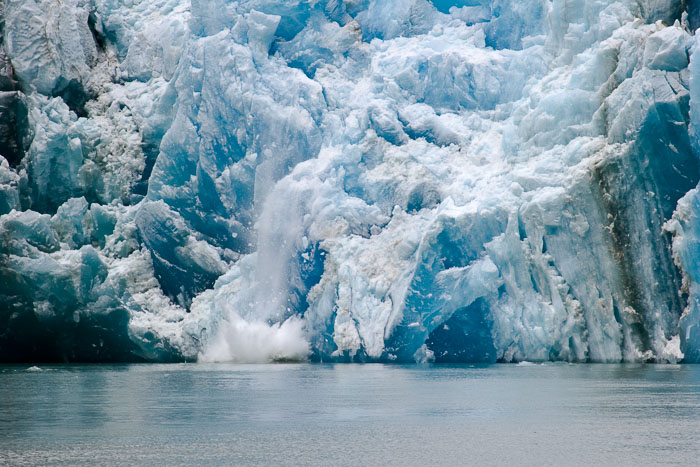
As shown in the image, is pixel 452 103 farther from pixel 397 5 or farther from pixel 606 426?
pixel 606 426

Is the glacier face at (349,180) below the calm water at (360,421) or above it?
above

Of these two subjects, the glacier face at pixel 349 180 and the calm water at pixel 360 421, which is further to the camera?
the glacier face at pixel 349 180

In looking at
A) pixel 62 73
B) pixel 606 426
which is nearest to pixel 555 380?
pixel 606 426

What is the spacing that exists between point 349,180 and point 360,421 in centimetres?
1723

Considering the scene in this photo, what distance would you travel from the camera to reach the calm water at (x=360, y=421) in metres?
7.46

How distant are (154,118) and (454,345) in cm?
1237

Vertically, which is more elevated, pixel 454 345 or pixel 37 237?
pixel 37 237

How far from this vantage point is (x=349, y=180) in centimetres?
2680

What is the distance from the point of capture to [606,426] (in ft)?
30.2

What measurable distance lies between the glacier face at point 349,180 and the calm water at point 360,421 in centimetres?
571

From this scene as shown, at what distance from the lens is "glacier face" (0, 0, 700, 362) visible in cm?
2184

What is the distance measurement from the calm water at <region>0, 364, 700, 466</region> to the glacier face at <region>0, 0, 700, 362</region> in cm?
571

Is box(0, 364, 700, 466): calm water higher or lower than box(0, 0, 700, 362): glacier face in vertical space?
lower

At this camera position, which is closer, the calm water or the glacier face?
the calm water
